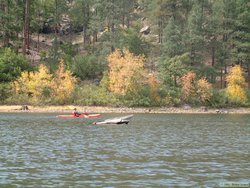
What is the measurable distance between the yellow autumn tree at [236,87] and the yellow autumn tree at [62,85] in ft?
104

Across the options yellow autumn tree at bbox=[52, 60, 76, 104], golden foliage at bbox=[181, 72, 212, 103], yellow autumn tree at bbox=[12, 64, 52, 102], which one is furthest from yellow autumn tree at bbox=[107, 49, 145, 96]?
yellow autumn tree at bbox=[12, 64, 52, 102]

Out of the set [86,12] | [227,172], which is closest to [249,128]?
[227,172]

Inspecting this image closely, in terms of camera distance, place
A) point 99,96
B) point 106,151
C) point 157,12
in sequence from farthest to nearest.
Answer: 1. point 157,12
2. point 99,96
3. point 106,151

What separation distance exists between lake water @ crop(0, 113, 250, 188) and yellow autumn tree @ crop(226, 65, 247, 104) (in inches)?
1805

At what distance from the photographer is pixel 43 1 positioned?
117000mm

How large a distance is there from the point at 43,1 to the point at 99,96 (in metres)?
41.0

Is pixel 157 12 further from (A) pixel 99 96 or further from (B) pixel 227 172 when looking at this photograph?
(B) pixel 227 172

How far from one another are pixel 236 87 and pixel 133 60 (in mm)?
21832

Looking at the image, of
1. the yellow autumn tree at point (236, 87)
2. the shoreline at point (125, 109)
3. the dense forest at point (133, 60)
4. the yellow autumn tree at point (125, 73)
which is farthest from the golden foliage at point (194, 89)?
the yellow autumn tree at point (125, 73)

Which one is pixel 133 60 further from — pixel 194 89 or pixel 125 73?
pixel 194 89

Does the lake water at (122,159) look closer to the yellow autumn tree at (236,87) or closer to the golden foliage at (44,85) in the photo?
the golden foliage at (44,85)

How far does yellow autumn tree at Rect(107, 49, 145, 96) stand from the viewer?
89.1 m

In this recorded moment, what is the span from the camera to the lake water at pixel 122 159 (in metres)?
21.5

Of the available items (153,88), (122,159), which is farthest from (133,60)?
(122,159)
